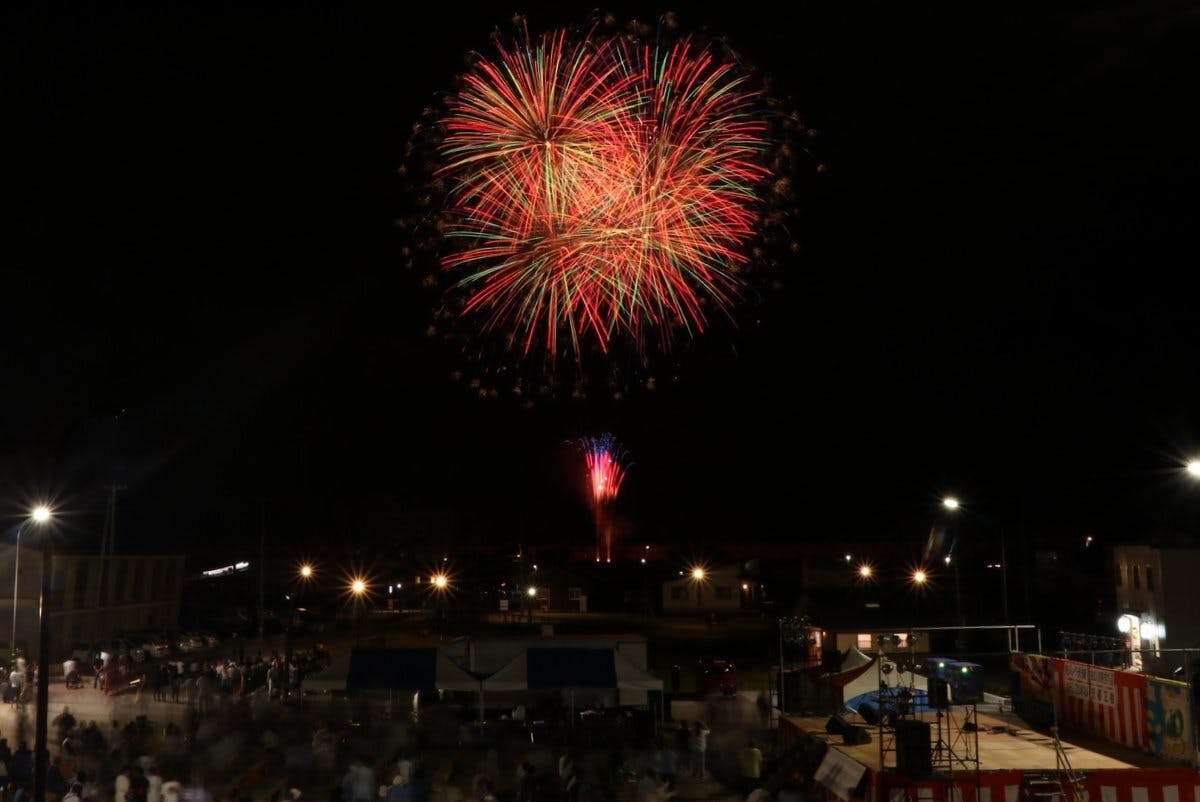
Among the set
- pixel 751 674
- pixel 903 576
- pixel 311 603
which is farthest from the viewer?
pixel 903 576

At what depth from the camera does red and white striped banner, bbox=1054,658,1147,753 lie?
19.4 m

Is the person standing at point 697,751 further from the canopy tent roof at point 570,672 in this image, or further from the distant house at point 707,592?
the distant house at point 707,592

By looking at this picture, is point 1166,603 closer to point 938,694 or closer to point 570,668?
point 570,668

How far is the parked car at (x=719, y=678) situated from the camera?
3186 cm

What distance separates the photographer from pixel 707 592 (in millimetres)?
75312

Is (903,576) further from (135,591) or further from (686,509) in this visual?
(135,591)

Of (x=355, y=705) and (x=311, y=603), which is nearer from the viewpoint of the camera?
(x=355, y=705)

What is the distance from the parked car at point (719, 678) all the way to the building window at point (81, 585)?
106 feet

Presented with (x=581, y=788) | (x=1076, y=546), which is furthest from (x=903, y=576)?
(x=581, y=788)

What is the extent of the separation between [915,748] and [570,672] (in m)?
9.94

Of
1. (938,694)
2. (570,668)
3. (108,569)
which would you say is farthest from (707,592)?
(938,694)

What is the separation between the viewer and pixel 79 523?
77000mm

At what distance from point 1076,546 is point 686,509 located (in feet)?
138

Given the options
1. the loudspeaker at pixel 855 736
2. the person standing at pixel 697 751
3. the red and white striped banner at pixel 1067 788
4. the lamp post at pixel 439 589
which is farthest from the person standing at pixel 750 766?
the lamp post at pixel 439 589
